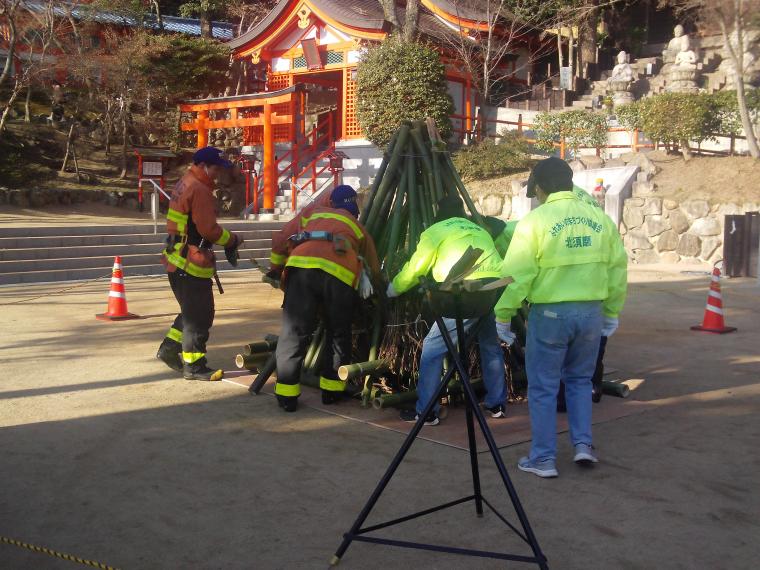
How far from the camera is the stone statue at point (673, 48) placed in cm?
2953

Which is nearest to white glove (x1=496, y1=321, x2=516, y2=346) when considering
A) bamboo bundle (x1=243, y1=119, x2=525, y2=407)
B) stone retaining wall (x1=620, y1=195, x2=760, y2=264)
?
bamboo bundle (x1=243, y1=119, x2=525, y2=407)

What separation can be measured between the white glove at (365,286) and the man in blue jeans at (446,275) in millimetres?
441

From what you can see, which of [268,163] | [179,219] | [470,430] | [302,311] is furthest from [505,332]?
[268,163]

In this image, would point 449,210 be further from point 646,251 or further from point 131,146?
point 131,146

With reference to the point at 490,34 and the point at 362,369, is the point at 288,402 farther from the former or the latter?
the point at 490,34

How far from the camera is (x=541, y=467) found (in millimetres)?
4668

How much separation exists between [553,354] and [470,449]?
100 centimetres

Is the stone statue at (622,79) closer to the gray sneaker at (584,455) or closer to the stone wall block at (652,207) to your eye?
the stone wall block at (652,207)

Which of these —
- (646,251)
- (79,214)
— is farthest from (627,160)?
(79,214)

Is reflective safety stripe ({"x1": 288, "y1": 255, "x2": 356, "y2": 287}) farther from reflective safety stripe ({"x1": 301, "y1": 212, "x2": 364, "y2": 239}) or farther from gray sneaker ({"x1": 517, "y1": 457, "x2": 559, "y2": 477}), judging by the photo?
gray sneaker ({"x1": 517, "y1": 457, "x2": 559, "y2": 477})

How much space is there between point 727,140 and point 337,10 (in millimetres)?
11782

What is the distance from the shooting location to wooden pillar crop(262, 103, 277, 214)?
23328 mm

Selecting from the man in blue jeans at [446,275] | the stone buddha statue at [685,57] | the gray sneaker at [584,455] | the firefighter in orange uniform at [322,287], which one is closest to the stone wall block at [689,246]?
the man in blue jeans at [446,275]

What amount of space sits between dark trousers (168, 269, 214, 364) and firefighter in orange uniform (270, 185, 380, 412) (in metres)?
0.94
